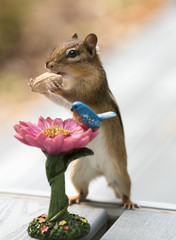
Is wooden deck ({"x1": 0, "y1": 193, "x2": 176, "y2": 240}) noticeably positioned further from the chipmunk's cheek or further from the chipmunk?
the chipmunk's cheek

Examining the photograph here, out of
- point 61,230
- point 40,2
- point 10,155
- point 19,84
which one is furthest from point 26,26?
point 61,230

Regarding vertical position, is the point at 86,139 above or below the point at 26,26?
below

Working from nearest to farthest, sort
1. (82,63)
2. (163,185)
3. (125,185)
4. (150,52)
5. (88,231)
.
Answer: (88,231) → (82,63) → (125,185) → (163,185) → (150,52)

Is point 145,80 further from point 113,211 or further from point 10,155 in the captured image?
point 113,211

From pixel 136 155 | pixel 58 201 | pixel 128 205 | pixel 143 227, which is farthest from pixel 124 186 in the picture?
pixel 136 155

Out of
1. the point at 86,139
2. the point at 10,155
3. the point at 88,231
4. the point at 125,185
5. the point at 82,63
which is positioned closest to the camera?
the point at 86,139

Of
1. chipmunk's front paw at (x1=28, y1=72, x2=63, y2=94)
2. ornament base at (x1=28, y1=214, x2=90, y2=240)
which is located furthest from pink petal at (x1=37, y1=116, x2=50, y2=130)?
ornament base at (x1=28, y1=214, x2=90, y2=240)
